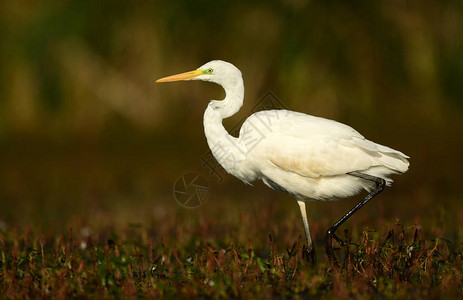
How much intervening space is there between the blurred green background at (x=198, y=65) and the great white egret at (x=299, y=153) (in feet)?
13.5

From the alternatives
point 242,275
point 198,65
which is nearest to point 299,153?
point 242,275

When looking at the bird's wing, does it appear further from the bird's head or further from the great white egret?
the bird's head

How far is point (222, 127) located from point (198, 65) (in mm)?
4704

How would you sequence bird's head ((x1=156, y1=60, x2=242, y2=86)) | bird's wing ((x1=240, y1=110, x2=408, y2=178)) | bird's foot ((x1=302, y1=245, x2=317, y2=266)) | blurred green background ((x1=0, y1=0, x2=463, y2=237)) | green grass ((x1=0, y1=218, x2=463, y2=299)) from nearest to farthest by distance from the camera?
green grass ((x1=0, y1=218, x2=463, y2=299)), bird's wing ((x1=240, y1=110, x2=408, y2=178)), bird's foot ((x1=302, y1=245, x2=317, y2=266)), bird's head ((x1=156, y1=60, x2=242, y2=86)), blurred green background ((x1=0, y1=0, x2=463, y2=237))

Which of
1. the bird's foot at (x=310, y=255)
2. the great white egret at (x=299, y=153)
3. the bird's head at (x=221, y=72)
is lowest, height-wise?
the bird's foot at (x=310, y=255)

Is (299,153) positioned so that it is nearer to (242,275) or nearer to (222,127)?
(222,127)

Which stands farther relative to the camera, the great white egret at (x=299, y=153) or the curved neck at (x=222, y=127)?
the curved neck at (x=222, y=127)

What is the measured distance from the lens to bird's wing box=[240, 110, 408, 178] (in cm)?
441

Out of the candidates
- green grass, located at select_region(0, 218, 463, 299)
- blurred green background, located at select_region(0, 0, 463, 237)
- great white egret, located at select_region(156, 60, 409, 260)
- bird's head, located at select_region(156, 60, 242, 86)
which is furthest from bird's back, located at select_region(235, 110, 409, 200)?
blurred green background, located at select_region(0, 0, 463, 237)

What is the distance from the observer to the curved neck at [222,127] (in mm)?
4629

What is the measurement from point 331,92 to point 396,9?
4.95 feet

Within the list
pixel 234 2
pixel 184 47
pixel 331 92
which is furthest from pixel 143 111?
pixel 331 92

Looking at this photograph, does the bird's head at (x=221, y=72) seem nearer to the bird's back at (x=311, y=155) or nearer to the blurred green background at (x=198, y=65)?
the bird's back at (x=311, y=155)

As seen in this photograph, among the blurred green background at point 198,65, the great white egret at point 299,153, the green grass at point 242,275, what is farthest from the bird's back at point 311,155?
the blurred green background at point 198,65
